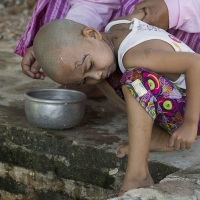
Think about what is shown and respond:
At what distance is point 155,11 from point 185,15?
18 centimetres

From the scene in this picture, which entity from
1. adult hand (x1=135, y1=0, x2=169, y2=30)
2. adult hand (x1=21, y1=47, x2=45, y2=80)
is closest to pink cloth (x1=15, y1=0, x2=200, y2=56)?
adult hand (x1=135, y1=0, x2=169, y2=30)

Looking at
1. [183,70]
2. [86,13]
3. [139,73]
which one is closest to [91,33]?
[139,73]

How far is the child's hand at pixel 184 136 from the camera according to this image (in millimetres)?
2738

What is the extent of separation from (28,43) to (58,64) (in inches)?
45.0


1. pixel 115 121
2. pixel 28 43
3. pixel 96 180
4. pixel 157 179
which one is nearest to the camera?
pixel 157 179

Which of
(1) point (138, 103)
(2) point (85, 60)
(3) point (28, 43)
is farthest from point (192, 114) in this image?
(3) point (28, 43)

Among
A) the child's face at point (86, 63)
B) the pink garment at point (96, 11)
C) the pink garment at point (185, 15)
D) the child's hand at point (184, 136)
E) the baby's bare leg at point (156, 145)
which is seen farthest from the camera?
the pink garment at point (96, 11)

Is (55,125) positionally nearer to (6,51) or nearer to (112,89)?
(112,89)

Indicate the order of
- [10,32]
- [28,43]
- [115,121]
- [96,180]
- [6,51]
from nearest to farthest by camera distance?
[96,180] → [115,121] → [28,43] → [6,51] → [10,32]

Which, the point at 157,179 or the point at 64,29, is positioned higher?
the point at 64,29

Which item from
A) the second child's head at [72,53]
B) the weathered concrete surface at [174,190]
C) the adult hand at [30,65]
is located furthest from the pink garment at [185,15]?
the weathered concrete surface at [174,190]

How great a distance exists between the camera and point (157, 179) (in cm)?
293

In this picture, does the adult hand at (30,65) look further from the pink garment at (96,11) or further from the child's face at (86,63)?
the child's face at (86,63)

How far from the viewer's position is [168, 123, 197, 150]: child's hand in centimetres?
274
